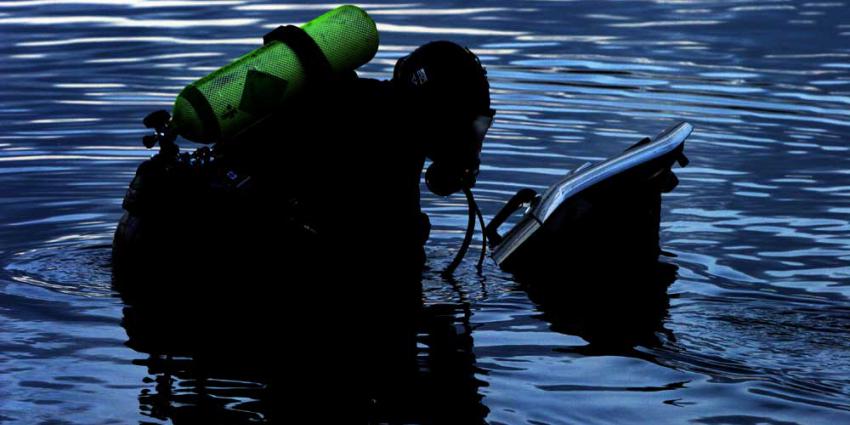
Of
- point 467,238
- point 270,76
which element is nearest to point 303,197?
point 270,76

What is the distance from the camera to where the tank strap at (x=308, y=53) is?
21.2ft

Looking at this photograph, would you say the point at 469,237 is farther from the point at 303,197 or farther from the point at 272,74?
the point at 272,74

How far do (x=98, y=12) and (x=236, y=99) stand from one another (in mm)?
15517

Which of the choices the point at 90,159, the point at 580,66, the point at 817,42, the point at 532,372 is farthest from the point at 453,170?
the point at 817,42

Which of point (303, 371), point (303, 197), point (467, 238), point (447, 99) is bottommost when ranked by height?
point (303, 371)

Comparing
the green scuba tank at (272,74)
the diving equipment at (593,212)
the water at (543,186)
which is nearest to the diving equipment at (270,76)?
the green scuba tank at (272,74)

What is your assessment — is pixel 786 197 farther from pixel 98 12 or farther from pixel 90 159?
pixel 98 12

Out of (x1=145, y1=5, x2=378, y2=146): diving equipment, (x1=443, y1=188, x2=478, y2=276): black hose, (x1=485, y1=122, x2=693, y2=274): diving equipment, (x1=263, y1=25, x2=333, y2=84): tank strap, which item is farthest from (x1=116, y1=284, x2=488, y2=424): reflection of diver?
(x1=263, y1=25, x2=333, y2=84): tank strap

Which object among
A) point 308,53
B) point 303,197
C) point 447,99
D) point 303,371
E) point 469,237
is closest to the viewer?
point 303,371

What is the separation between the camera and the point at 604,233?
774cm

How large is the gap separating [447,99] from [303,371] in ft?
5.20

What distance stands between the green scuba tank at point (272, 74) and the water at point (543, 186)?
1000 millimetres

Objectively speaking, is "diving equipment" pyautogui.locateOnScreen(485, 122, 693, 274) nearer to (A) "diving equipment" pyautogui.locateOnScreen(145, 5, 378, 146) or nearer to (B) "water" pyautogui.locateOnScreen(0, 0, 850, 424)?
(B) "water" pyautogui.locateOnScreen(0, 0, 850, 424)

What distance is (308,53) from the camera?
21.2 ft
